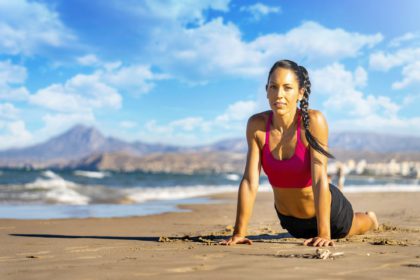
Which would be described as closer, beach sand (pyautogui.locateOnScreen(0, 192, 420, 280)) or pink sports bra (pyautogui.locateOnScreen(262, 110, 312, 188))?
beach sand (pyautogui.locateOnScreen(0, 192, 420, 280))

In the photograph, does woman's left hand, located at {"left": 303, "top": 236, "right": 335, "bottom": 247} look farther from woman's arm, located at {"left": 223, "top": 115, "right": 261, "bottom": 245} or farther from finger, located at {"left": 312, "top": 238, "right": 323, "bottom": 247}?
woman's arm, located at {"left": 223, "top": 115, "right": 261, "bottom": 245}

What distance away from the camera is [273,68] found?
4.50m

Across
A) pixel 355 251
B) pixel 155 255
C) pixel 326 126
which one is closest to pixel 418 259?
pixel 355 251

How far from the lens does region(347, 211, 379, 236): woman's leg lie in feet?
17.6

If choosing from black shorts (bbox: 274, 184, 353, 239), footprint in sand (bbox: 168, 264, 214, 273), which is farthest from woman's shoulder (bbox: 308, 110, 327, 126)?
footprint in sand (bbox: 168, 264, 214, 273)

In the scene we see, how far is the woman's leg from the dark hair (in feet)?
4.23

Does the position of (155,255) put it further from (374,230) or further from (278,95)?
(374,230)

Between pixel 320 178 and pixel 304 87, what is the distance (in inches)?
33.8

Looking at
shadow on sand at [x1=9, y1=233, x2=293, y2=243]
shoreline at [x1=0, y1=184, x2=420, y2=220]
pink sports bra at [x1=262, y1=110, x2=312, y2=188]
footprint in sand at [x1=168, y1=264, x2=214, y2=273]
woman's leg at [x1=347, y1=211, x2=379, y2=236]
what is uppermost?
pink sports bra at [x1=262, y1=110, x2=312, y2=188]

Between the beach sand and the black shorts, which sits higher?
the black shorts

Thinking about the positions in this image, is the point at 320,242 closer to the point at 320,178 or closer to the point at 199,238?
the point at 320,178

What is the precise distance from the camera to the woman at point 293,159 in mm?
4461

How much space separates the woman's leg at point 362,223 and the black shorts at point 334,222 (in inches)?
8.5

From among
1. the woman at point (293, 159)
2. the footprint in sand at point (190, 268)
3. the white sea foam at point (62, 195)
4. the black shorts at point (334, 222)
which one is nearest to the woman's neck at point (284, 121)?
the woman at point (293, 159)
